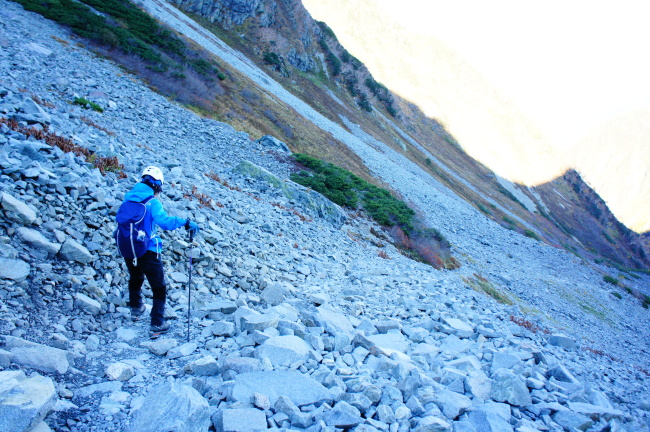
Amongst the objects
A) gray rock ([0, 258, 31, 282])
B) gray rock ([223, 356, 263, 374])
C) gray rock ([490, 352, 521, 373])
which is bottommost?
gray rock ([0, 258, 31, 282])

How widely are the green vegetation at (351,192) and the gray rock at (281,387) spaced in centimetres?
1447

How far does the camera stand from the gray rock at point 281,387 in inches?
142

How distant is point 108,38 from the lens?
73.6ft

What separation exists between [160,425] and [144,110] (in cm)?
1766

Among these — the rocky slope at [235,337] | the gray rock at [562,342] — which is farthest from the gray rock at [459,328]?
the gray rock at [562,342]

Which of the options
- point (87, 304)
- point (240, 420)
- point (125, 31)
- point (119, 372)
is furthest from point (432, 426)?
point (125, 31)

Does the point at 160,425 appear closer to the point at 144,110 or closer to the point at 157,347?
the point at 157,347

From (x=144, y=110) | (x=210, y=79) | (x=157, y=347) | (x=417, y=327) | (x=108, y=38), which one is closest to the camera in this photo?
(x=157, y=347)

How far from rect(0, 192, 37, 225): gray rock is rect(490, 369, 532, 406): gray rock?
266 inches

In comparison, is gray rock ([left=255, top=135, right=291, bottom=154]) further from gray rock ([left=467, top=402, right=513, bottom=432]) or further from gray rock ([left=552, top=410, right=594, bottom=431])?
gray rock ([left=552, top=410, right=594, bottom=431])

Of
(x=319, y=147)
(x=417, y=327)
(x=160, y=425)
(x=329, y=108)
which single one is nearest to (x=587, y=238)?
(x=329, y=108)

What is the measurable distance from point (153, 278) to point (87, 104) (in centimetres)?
1274

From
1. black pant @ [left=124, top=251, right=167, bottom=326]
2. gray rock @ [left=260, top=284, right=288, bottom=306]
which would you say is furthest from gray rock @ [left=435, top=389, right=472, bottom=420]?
black pant @ [left=124, top=251, right=167, bottom=326]

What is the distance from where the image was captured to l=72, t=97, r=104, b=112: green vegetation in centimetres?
1397
